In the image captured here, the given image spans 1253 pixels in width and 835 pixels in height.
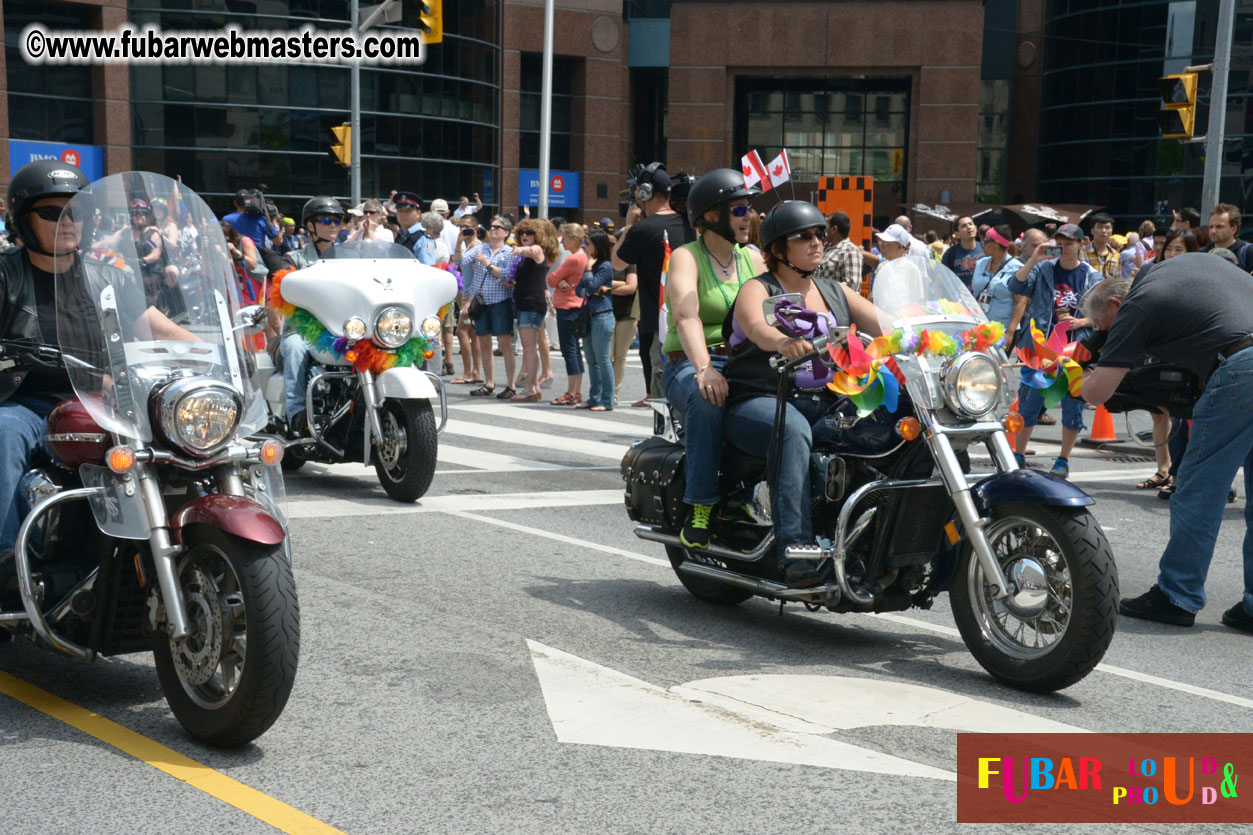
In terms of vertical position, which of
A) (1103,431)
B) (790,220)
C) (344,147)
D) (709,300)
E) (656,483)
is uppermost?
(344,147)

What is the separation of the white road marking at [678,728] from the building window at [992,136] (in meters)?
51.3

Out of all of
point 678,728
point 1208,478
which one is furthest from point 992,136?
point 678,728

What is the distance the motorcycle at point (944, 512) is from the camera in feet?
15.9

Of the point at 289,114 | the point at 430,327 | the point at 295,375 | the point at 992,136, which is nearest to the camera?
the point at 430,327

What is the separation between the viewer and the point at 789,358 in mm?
5438

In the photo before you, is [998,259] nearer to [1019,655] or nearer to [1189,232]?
[1189,232]

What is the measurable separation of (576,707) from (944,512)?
5.23ft

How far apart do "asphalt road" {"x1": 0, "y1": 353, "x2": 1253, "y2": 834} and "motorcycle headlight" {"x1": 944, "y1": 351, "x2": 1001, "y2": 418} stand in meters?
1.01

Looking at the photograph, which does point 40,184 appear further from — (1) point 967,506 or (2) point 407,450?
(2) point 407,450

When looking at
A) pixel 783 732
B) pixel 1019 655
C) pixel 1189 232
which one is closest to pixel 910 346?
pixel 1019 655

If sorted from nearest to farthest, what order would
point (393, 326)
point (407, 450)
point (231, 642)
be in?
point (231, 642), point (407, 450), point (393, 326)

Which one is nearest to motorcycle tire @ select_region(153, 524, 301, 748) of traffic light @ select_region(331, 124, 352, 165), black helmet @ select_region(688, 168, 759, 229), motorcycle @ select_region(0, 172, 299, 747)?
motorcycle @ select_region(0, 172, 299, 747)

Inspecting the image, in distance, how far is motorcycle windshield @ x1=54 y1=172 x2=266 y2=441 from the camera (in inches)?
173

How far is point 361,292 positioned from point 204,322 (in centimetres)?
441
